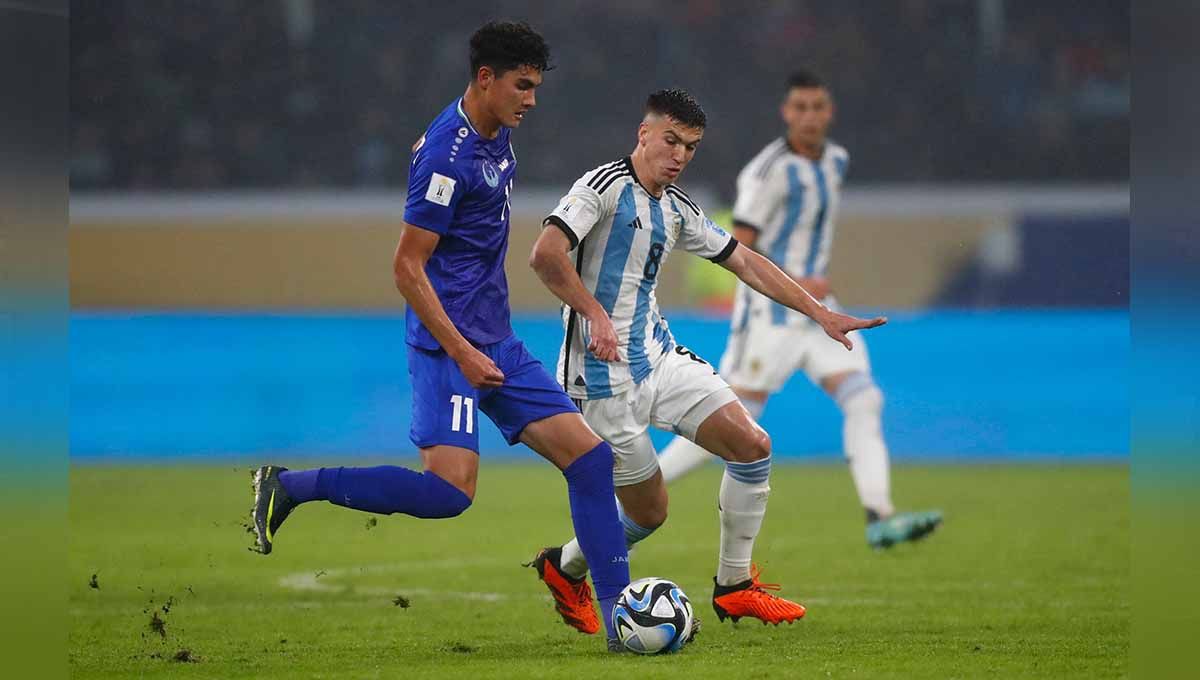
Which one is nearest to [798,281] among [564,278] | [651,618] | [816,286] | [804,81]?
[816,286]

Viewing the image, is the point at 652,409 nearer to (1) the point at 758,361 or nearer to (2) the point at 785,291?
(2) the point at 785,291

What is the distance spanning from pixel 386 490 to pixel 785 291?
5.36 feet

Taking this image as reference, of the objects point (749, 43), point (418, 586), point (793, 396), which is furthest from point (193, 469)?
point (749, 43)

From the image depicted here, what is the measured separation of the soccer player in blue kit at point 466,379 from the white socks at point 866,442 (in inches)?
122

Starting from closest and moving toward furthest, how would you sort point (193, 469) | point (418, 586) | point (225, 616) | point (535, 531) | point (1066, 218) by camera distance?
1. point (225, 616)
2. point (418, 586)
3. point (535, 531)
4. point (193, 469)
5. point (1066, 218)

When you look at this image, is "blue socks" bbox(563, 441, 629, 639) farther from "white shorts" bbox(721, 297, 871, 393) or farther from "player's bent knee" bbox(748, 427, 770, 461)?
"white shorts" bbox(721, 297, 871, 393)

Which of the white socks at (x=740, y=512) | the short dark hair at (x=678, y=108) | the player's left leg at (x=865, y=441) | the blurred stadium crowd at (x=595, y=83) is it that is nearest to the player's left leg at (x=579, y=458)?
the white socks at (x=740, y=512)

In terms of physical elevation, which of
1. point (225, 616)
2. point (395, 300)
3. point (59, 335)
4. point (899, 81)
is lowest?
point (225, 616)

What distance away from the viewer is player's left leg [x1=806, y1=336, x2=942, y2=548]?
25.6 feet

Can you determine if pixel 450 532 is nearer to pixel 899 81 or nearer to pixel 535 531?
pixel 535 531

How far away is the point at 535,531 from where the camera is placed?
29.2 feet

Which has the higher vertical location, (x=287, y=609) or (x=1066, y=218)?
(x=1066, y=218)

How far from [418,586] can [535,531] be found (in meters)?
1.95

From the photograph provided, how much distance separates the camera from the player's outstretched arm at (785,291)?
546cm
